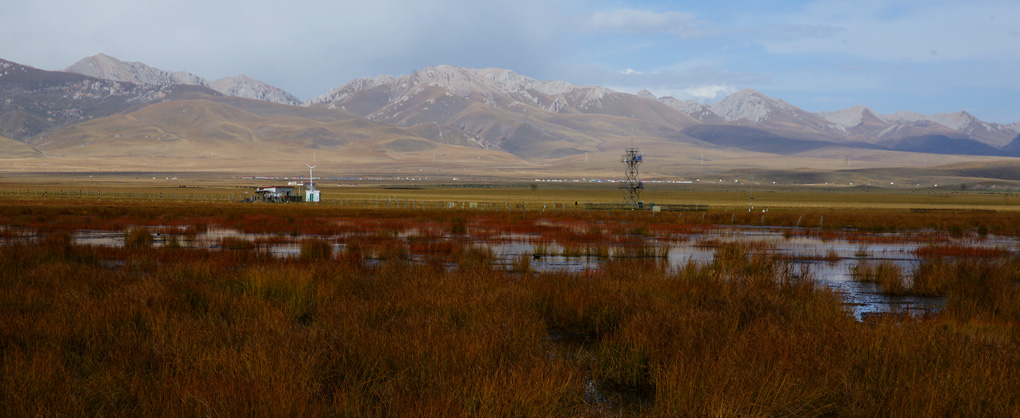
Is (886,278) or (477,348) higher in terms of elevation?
(477,348)

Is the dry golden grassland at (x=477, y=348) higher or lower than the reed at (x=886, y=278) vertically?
higher

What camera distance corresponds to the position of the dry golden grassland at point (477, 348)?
18.7 ft

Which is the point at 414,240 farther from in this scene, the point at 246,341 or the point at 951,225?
the point at 951,225

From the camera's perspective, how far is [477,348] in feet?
22.2

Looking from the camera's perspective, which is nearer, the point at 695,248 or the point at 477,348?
the point at 477,348

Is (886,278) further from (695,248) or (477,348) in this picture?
(477,348)

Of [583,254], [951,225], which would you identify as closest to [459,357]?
[583,254]

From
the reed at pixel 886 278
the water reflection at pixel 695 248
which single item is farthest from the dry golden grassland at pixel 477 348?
the water reflection at pixel 695 248

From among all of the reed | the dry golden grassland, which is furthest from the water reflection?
the dry golden grassland

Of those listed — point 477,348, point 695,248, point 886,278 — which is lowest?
point 695,248

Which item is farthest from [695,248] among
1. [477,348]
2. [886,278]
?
[477,348]

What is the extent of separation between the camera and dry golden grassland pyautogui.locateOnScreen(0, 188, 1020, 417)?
570cm

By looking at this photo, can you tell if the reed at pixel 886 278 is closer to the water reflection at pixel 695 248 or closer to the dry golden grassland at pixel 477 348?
the water reflection at pixel 695 248

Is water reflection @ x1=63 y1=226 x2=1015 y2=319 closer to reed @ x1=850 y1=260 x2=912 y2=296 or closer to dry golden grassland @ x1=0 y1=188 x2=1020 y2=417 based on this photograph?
reed @ x1=850 y1=260 x2=912 y2=296
